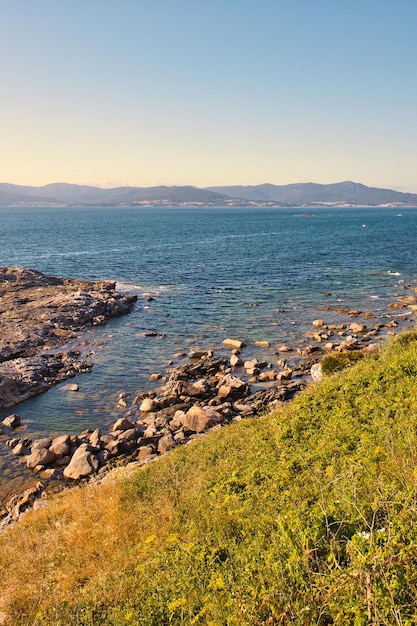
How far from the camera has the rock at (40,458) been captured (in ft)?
66.3

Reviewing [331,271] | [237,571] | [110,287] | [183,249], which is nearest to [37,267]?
[110,287]

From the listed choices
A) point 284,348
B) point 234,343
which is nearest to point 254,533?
point 284,348

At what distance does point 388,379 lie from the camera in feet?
52.4

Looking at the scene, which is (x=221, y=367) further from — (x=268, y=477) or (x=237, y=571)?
(x=237, y=571)

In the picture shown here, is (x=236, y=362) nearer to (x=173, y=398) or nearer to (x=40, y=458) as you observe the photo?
(x=173, y=398)

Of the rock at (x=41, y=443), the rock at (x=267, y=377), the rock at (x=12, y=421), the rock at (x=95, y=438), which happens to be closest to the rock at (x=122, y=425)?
the rock at (x=95, y=438)

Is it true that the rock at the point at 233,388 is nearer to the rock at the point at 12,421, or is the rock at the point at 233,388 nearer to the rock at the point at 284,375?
the rock at the point at 284,375

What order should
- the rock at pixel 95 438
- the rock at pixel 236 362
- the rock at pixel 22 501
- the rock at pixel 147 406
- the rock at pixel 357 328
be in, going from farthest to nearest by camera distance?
the rock at pixel 357 328 → the rock at pixel 236 362 → the rock at pixel 147 406 → the rock at pixel 95 438 → the rock at pixel 22 501

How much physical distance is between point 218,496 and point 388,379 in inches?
335

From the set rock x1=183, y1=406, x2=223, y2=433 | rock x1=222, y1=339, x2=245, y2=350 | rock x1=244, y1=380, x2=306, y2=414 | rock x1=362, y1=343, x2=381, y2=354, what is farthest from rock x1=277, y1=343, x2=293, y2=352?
rock x1=183, y1=406, x2=223, y2=433

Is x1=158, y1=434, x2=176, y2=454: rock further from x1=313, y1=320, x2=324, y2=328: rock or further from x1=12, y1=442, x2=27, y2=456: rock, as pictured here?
x1=313, y1=320, x2=324, y2=328: rock

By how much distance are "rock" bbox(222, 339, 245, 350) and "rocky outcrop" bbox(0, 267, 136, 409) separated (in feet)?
37.0

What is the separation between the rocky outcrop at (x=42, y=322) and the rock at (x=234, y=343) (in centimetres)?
1128

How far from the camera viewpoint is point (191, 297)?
2036 inches
